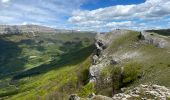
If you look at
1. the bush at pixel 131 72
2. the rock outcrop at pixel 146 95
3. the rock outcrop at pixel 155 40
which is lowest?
the bush at pixel 131 72

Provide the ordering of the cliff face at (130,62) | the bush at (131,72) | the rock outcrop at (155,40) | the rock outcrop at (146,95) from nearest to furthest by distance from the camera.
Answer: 1. the rock outcrop at (146,95)
2. the cliff face at (130,62)
3. the bush at (131,72)
4. the rock outcrop at (155,40)

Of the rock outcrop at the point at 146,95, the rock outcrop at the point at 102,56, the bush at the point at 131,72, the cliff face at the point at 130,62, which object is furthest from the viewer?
the rock outcrop at the point at 102,56

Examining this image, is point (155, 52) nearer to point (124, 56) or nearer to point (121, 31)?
point (124, 56)

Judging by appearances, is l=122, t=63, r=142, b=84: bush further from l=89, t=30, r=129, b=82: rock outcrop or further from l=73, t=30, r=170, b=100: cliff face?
l=89, t=30, r=129, b=82: rock outcrop

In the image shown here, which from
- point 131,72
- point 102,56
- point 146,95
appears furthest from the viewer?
point 102,56

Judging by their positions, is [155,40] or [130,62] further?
[155,40]

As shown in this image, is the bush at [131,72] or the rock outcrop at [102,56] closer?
the bush at [131,72]

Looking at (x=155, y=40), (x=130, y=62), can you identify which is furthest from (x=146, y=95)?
(x=155, y=40)

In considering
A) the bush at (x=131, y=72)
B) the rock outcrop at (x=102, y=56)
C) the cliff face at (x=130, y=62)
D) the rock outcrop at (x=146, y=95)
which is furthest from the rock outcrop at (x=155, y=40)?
the rock outcrop at (x=146, y=95)

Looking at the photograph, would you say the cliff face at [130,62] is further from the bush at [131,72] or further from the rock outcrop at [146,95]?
the rock outcrop at [146,95]

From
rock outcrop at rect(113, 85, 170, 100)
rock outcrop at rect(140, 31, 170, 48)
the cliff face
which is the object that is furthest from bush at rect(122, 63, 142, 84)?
rock outcrop at rect(113, 85, 170, 100)

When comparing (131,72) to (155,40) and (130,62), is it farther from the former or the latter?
(155,40)

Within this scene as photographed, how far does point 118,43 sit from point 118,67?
90.5 feet

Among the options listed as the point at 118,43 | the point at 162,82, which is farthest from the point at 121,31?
the point at 162,82
